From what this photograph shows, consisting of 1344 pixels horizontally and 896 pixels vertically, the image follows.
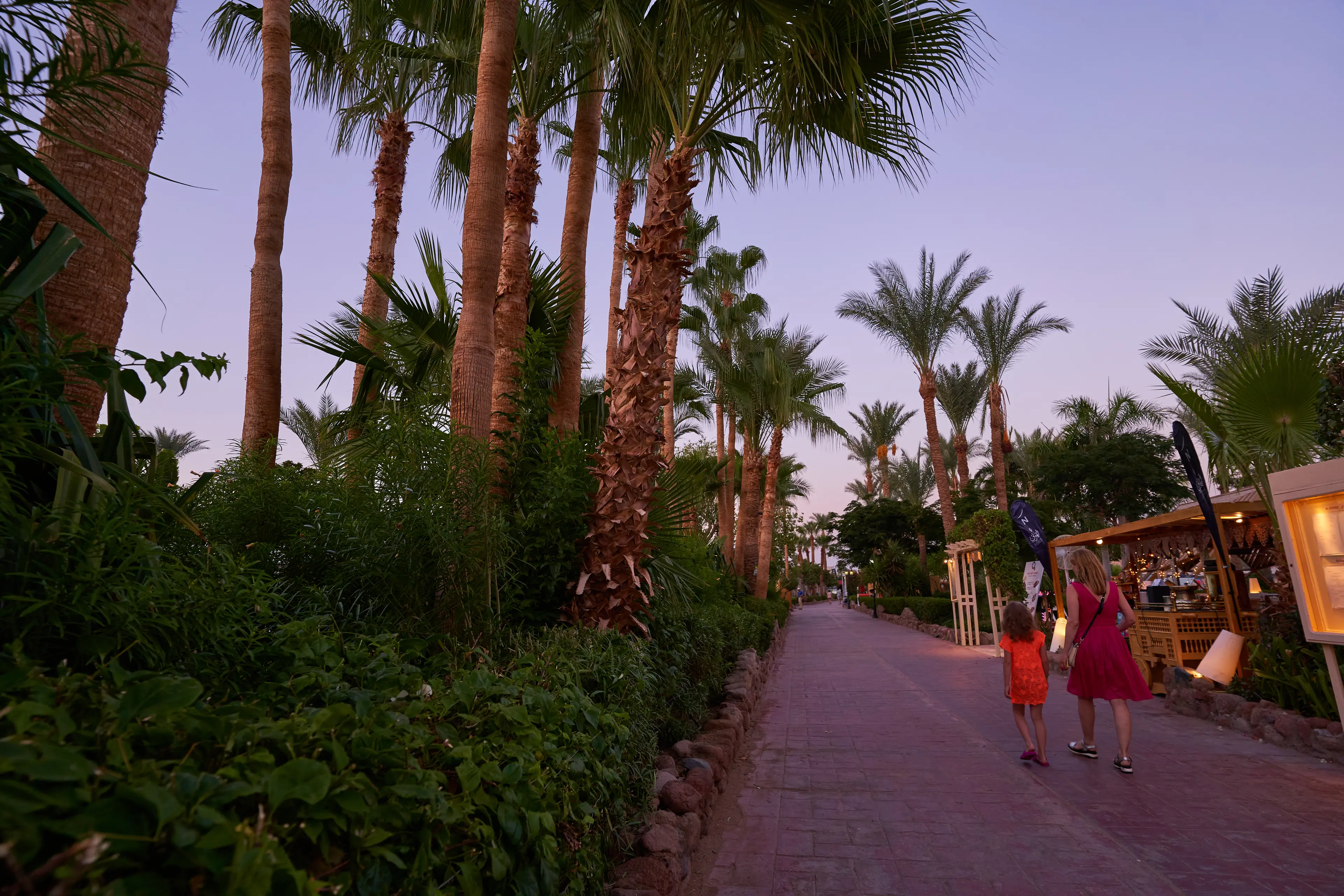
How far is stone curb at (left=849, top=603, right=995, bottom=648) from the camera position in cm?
1639

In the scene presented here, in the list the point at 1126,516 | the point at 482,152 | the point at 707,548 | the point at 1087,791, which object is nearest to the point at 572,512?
the point at 482,152

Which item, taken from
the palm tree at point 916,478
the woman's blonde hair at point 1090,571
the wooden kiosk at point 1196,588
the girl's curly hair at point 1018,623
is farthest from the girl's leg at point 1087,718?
the palm tree at point 916,478

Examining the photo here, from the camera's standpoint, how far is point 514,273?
7.09m

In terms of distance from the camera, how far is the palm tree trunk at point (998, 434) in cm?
2547

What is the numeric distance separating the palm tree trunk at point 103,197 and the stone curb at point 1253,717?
8151mm

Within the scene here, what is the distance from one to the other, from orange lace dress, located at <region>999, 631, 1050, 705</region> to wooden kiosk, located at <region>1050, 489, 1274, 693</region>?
1707mm

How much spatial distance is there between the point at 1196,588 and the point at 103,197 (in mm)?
11907

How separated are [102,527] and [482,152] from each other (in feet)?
14.7

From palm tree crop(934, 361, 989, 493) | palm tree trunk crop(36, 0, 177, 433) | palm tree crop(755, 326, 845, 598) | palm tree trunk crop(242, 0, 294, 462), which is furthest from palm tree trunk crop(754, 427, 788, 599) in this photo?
palm tree trunk crop(36, 0, 177, 433)

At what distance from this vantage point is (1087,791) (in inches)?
189

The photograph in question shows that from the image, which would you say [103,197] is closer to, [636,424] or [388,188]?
[636,424]

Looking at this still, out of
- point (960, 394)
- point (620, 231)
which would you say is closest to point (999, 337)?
point (960, 394)

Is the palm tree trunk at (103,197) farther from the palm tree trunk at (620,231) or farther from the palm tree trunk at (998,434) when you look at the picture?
the palm tree trunk at (998,434)

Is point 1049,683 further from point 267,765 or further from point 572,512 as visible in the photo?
point 267,765
